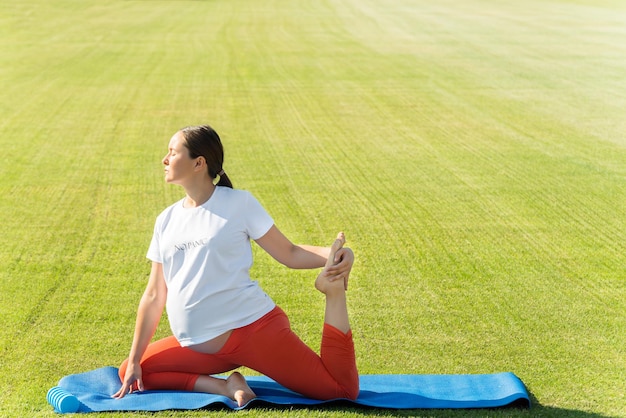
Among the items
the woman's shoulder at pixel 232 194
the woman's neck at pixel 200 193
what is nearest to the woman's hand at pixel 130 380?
the woman's neck at pixel 200 193

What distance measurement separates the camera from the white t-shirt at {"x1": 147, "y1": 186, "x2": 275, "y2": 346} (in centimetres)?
439

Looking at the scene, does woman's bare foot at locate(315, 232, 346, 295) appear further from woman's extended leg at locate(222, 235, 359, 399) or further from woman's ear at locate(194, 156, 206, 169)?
woman's ear at locate(194, 156, 206, 169)

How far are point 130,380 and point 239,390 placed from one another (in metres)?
0.56

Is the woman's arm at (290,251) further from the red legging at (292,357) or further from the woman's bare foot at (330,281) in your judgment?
the red legging at (292,357)

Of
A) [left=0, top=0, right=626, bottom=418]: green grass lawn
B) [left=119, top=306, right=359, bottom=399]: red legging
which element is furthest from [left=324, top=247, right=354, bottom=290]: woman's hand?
[left=0, top=0, right=626, bottom=418]: green grass lawn

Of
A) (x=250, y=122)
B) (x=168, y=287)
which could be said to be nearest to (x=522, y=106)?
(x=250, y=122)

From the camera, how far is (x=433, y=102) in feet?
50.4

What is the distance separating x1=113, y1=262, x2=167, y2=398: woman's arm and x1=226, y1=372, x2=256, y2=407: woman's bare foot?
1.47 feet

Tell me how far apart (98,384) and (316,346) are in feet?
4.57

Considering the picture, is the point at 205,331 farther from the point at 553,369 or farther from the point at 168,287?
the point at 553,369

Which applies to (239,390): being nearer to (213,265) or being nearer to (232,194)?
(213,265)

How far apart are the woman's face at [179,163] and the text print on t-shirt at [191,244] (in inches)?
12.1

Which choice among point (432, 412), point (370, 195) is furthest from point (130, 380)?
point (370, 195)

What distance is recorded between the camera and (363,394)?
4637 millimetres
